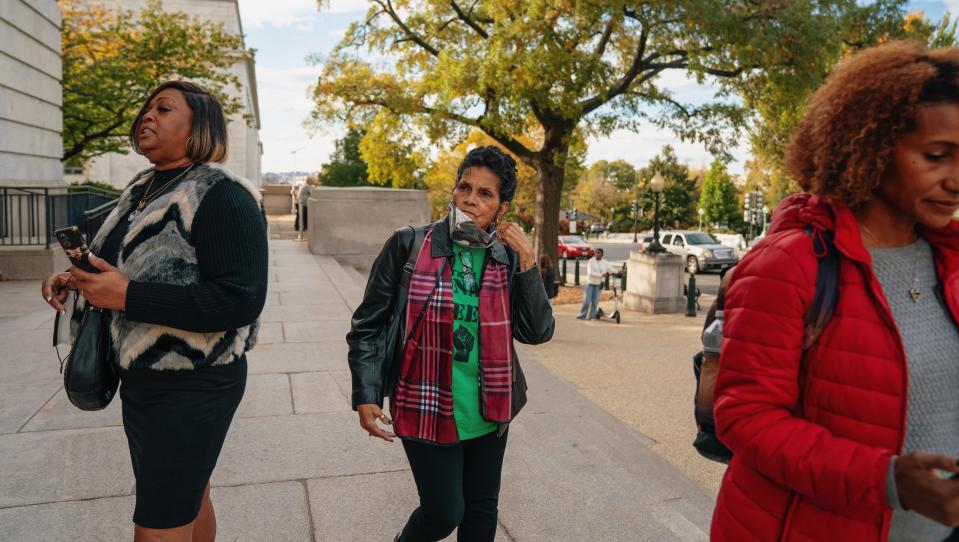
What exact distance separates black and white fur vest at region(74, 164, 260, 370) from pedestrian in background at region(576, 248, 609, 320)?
14.3 metres

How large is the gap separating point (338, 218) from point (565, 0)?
735 cm

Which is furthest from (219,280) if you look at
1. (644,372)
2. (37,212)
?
(37,212)

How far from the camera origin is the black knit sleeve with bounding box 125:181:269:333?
2.07m

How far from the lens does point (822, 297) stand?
1.49 meters

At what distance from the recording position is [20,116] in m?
14.0

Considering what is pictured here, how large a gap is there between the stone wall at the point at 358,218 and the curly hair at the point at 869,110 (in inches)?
621

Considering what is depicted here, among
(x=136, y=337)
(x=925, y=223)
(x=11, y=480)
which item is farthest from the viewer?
(x=11, y=480)

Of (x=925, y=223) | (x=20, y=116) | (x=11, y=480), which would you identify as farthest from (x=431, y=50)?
(x=925, y=223)

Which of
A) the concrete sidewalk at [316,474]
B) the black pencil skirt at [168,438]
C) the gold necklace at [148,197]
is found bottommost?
the concrete sidewalk at [316,474]

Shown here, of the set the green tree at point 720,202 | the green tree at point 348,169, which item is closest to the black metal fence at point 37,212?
the green tree at point 348,169

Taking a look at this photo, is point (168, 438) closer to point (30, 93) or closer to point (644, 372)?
point (644, 372)

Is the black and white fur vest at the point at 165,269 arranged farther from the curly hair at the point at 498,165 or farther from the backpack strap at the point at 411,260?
the curly hair at the point at 498,165

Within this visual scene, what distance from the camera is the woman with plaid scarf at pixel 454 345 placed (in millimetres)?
2441

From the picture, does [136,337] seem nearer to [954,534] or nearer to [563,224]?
[954,534]
